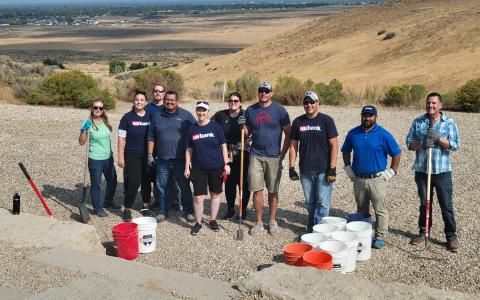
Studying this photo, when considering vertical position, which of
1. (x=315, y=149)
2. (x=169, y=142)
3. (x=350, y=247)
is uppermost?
(x=315, y=149)

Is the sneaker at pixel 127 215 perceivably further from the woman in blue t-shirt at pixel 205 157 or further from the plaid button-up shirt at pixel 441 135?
the plaid button-up shirt at pixel 441 135

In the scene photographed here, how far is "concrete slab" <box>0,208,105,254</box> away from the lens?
291 inches

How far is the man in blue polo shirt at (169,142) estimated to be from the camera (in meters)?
8.80

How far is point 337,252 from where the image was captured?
6996mm

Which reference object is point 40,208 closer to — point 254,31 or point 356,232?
point 356,232

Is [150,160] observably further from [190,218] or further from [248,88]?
[248,88]

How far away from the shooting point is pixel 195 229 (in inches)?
340

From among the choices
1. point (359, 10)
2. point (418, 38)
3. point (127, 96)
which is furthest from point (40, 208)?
point (359, 10)

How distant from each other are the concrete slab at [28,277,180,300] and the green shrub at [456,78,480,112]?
1527 cm

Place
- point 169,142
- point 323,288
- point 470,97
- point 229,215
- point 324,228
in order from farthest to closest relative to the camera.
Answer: point 470,97 → point 229,215 → point 169,142 → point 324,228 → point 323,288

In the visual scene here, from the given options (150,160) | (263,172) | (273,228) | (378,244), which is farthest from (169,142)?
(378,244)

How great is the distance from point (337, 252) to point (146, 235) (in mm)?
2433

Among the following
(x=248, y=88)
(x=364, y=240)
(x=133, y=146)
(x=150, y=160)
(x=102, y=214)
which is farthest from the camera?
(x=248, y=88)

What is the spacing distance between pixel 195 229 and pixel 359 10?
52539mm
